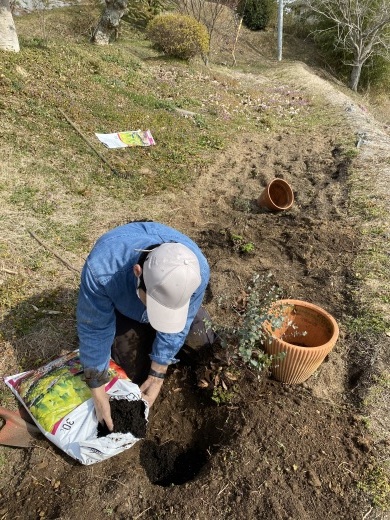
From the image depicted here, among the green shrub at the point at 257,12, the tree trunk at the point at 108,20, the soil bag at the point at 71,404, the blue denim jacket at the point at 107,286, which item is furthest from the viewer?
the green shrub at the point at 257,12

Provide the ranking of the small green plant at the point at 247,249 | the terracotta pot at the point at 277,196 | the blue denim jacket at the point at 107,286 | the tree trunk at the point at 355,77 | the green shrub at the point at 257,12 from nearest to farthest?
the blue denim jacket at the point at 107,286
the small green plant at the point at 247,249
the terracotta pot at the point at 277,196
the tree trunk at the point at 355,77
the green shrub at the point at 257,12

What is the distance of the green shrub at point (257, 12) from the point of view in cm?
1714

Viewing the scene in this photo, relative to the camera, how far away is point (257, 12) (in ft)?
56.5

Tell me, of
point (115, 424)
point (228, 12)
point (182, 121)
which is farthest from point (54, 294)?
point (228, 12)

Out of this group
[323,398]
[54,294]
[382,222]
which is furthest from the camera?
[382,222]

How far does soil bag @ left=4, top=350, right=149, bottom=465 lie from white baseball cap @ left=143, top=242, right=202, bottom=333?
32.9 inches

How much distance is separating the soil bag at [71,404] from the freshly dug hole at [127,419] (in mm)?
25

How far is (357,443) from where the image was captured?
2383mm

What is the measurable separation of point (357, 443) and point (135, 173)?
419 cm

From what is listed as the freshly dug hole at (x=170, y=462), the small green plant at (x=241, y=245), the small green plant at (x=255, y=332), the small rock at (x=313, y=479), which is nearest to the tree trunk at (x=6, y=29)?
the small green plant at (x=241, y=245)

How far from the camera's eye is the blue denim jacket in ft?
6.48

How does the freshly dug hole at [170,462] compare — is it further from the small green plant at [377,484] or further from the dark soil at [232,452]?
the small green plant at [377,484]

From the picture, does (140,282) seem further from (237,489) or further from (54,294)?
(54,294)

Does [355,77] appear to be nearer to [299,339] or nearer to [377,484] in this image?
[299,339]
